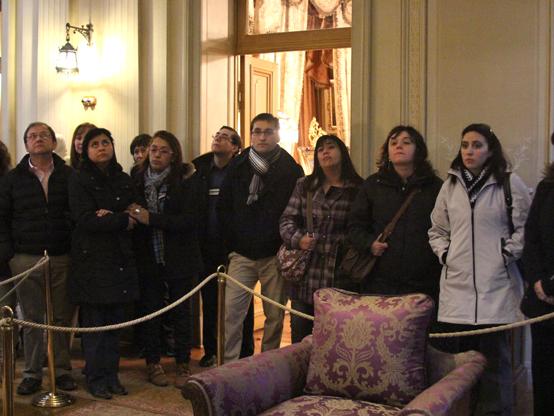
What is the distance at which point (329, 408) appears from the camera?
296 cm

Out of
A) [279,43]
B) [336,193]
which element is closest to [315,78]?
[279,43]

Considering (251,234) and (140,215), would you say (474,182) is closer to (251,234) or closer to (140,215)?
(251,234)

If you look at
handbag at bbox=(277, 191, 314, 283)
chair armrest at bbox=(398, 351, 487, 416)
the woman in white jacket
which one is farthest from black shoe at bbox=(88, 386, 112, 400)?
chair armrest at bbox=(398, 351, 487, 416)

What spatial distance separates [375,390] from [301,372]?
363 mm

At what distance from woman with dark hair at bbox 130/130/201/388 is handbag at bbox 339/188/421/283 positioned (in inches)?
44.7

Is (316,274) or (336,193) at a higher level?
(336,193)

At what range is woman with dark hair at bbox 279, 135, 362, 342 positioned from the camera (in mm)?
4402

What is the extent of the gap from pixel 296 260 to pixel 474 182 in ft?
3.70

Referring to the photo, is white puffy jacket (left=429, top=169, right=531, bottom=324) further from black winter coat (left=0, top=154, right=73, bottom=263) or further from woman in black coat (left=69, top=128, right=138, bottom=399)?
black winter coat (left=0, top=154, right=73, bottom=263)

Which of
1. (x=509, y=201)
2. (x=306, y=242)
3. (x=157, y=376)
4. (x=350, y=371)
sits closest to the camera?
(x=350, y=371)

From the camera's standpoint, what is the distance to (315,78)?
887 cm

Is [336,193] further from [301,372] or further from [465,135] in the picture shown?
[301,372]

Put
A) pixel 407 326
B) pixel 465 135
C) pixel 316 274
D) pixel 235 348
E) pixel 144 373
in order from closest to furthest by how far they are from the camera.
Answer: pixel 407 326 < pixel 465 135 < pixel 316 274 < pixel 235 348 < pixel 144 373

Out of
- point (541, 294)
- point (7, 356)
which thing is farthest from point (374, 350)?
point (7, 356)
